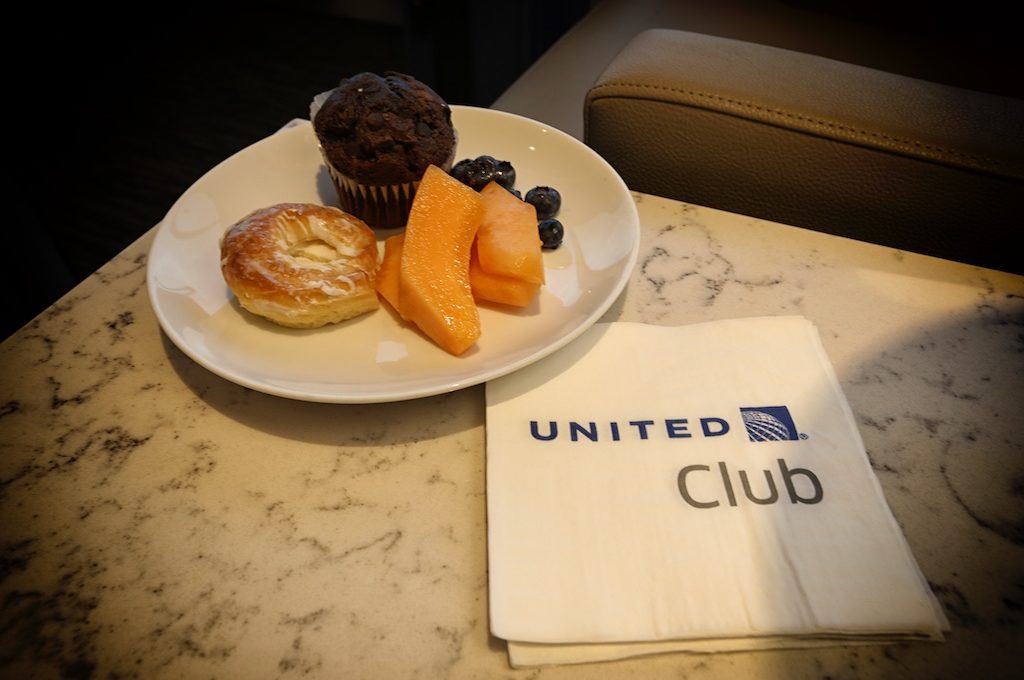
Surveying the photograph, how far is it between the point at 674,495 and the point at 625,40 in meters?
1.38

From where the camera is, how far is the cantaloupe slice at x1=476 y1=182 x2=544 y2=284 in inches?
34.0

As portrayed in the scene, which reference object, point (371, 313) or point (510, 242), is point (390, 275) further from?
point (510, 242)

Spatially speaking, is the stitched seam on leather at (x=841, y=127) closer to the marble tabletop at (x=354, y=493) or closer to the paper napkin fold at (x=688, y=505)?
the marble tabletop at (x=354, y=493)

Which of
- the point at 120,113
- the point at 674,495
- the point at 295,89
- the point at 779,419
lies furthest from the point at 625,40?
the point at 120,113

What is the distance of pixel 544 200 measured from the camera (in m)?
1.03

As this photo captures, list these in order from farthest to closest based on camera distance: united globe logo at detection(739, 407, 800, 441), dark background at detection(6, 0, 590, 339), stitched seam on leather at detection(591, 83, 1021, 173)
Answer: dark background at detection(6, 0, 590, 339)
stitched seam on leather at detection(591, 83, 1021, 173)
united globe logo at detection(739, 407, 800, 441)

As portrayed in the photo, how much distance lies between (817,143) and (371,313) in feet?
2.41

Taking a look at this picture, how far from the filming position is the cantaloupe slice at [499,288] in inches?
34.7

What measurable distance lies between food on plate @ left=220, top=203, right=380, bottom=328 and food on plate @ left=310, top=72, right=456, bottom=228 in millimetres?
129

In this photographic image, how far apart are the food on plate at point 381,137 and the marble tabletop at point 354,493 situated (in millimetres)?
365

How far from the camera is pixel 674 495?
2.24 feet

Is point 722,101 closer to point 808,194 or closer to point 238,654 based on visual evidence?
point 808,194

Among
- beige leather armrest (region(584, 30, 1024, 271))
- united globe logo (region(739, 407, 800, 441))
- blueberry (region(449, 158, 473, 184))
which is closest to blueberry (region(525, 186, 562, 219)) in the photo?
blueberry (region(449, 158, 473, 184))

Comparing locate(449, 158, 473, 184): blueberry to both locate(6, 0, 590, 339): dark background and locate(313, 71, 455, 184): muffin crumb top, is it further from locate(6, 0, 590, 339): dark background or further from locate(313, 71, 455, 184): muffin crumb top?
locate(6, 0, 590, 339): dark background
